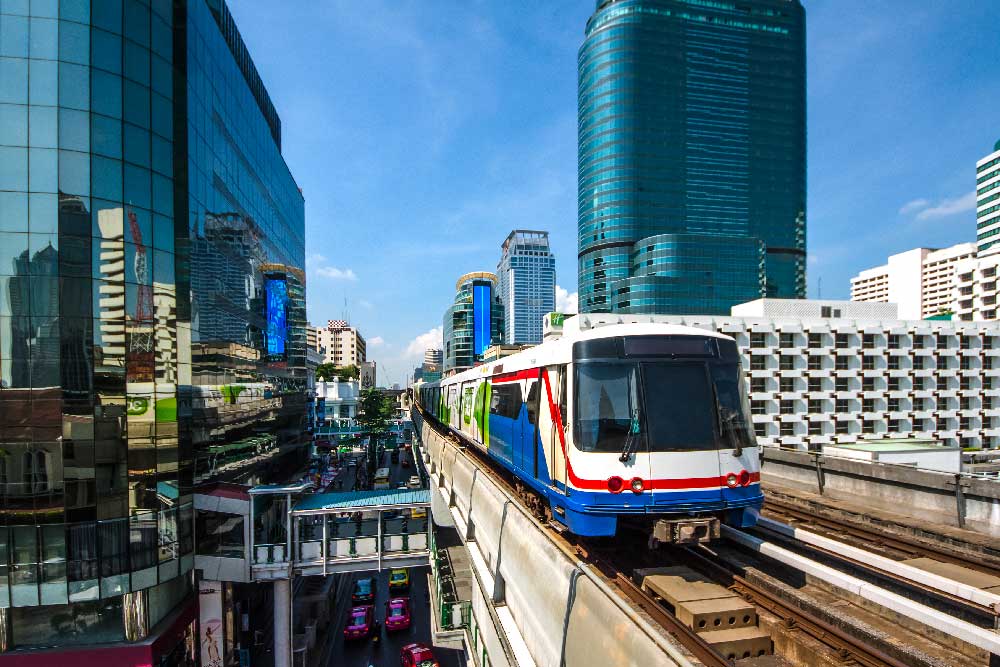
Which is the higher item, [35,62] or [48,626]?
[35,62]

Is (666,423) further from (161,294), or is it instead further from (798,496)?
(161,294)

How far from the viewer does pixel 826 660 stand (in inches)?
236

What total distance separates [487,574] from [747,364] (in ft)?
125

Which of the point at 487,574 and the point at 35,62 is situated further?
the point at 35,62

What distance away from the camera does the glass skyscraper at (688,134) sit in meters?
120

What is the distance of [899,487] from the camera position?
13.7 metres

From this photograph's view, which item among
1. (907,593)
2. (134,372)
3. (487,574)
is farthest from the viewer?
(134,372)

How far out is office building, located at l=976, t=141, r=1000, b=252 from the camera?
107875 mm

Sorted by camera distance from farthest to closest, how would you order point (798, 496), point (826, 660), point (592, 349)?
point (798, 496), point (592, 349), point (826, 660)

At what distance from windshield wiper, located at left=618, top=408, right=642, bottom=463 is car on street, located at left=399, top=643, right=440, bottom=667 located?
776 inches

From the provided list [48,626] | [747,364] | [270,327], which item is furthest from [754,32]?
[48,626]

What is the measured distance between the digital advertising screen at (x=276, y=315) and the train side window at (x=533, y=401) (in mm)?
27210

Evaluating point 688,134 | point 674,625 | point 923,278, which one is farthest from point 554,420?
point 923,278

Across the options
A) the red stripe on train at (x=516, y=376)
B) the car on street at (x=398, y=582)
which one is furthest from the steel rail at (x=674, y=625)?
the car on street at (x=398, y=582)
